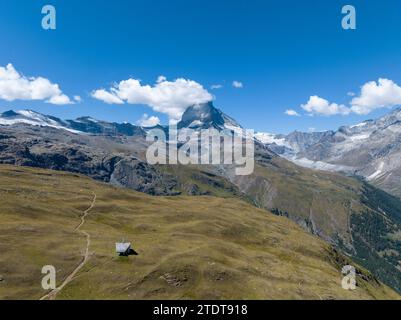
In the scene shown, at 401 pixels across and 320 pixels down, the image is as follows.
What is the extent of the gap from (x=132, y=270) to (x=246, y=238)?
8533 centimetres

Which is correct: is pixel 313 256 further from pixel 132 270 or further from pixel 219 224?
pixel 132 270

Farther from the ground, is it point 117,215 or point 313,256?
point 117,215

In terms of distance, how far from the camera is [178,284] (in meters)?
118

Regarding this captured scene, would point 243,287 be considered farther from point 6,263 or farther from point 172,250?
point 6,263

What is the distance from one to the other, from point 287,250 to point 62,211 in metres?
102

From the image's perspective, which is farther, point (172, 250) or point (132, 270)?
point (172, 250)
